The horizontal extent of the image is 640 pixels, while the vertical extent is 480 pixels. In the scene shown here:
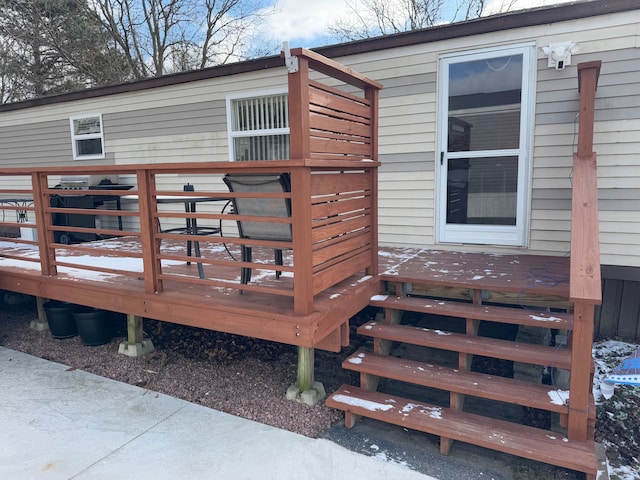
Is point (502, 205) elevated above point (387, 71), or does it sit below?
below

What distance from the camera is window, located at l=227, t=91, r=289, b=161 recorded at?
5.32 m

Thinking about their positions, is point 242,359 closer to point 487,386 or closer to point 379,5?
point 487,386

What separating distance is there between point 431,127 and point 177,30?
36.9 feet

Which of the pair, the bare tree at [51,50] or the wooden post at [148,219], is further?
the bare tree at [51,50]

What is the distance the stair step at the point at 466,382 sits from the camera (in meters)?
2.30

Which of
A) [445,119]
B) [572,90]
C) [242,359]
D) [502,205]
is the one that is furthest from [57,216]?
[572,90]

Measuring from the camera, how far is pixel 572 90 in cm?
377

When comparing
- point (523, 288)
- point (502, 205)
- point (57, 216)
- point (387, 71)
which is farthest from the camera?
point (57, 216)

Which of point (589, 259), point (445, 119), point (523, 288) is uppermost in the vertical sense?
point (445, 119)

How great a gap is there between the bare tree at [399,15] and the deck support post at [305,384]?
444 inches

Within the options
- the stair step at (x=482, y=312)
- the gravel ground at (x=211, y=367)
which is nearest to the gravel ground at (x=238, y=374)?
the gravel ground at (x=211, y=367)

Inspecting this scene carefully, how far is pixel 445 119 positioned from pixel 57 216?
560 cm

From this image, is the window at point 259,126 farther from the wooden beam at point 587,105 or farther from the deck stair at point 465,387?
the wooden beam at point 587,105

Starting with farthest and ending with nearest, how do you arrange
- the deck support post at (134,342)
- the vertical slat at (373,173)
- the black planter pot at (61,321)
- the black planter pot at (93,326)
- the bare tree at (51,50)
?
the bare tree at (51,50) → the black planter pot at (61,321) → the black planter pot at (93,326) → the deck support post at (134,342) → the vertical slat at (373,173)
